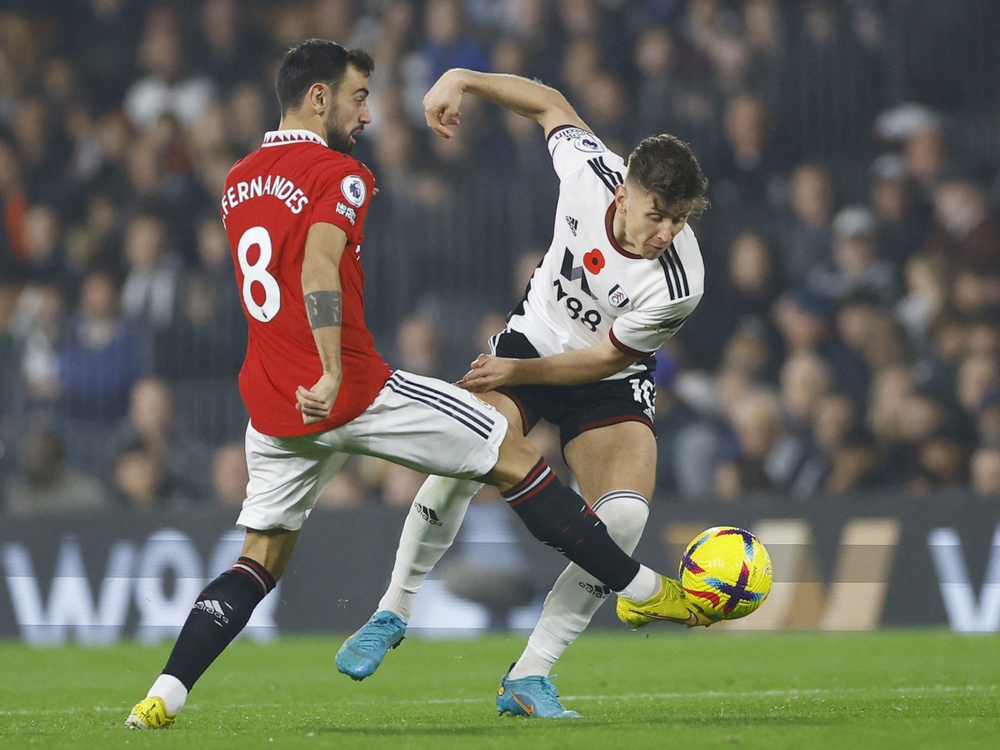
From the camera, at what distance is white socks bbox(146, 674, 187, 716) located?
4535 mm

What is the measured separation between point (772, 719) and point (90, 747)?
2109 millimetres

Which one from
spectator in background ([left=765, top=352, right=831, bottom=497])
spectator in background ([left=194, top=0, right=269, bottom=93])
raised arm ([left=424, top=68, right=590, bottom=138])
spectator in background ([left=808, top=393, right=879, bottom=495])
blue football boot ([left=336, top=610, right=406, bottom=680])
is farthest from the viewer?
spectator in background ([left=194, top=0, right=269, bottom=93])

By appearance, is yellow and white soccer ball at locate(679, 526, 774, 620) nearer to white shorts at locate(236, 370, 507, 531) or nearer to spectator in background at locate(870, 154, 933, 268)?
white shorts at locate(236, 370, 507, 531)

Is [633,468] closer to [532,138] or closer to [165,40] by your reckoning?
[532,138]

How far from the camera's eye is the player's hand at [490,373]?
5.05m

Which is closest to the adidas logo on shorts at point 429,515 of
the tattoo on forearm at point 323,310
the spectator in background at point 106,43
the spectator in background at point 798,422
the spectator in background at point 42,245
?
the tattoo on forearm at point 323,310

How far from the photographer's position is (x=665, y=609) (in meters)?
4.64

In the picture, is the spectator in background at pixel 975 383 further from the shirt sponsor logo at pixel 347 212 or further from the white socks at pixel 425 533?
the shirt sponsor logo at pixel 347 212

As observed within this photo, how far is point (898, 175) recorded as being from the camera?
1029 cm

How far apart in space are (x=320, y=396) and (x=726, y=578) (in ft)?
4.58

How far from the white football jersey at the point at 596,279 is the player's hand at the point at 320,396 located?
111 cm

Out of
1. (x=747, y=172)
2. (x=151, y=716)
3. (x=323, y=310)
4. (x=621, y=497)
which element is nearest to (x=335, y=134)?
(x=323, y=310)

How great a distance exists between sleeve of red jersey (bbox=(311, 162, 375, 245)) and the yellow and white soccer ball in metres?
1.50

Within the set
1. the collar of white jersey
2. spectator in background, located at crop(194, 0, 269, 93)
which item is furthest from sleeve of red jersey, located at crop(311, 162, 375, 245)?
spectator in background, located at crop(194, 0, 269, 93)
